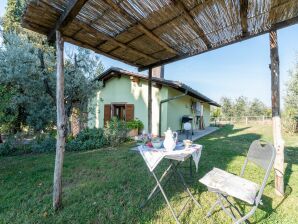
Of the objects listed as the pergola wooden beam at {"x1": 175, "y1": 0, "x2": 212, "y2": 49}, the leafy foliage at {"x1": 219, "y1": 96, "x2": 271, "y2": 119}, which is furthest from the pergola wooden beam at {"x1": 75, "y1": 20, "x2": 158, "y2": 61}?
the leafy foliage at {"x1": 219, "y1": 96, "x2": 271, "y2": 119}

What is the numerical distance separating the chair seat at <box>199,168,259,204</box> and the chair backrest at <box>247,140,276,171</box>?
1.06 feet

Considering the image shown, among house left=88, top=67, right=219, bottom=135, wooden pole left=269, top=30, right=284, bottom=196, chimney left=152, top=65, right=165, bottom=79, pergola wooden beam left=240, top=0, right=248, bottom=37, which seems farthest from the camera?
chimney left=152, top=65, right=165, bottom=79

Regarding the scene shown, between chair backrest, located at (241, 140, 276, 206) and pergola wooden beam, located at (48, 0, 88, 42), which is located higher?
pergola wooden beam, located at (48, 0, 88, 42)

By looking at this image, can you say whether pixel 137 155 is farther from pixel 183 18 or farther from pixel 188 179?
pixel 183 18

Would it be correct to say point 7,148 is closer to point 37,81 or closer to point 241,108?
point 37,81

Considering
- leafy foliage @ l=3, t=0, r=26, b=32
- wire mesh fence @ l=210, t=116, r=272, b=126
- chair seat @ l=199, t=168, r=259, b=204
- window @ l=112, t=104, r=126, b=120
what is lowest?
chair seat @ l=199, t=168, r=259, b=204

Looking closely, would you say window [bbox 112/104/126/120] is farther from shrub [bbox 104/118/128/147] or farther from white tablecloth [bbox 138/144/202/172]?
white tablecloth [bbox 138/144/202/172]

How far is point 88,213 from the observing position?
8.55 feet

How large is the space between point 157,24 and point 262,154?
2.37 metres

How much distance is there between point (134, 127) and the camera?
9.60m

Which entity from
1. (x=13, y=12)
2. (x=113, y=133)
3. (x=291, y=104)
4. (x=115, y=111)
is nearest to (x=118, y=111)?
(x=115, y=111)

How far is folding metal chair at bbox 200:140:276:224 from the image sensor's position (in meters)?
2.00

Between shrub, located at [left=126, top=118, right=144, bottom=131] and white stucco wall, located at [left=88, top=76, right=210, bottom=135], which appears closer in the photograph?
shrub, located at [left=126, top=118, right=144, bottom=131]

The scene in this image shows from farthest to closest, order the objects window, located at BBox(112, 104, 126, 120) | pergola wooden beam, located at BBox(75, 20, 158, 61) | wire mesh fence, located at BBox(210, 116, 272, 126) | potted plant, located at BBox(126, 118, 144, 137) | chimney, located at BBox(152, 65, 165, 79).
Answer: wire mesh fence, located at BBox(210, 116, 272, 126) < chimney, located at BBox(152, 65, 165, 79) < window, located at BBox(112, 104, 126, 120) < potted plant, located at BBox(126, 118, 144, 137) < pergola wooden beam, located at BBox(75, 20, 158, 61)
